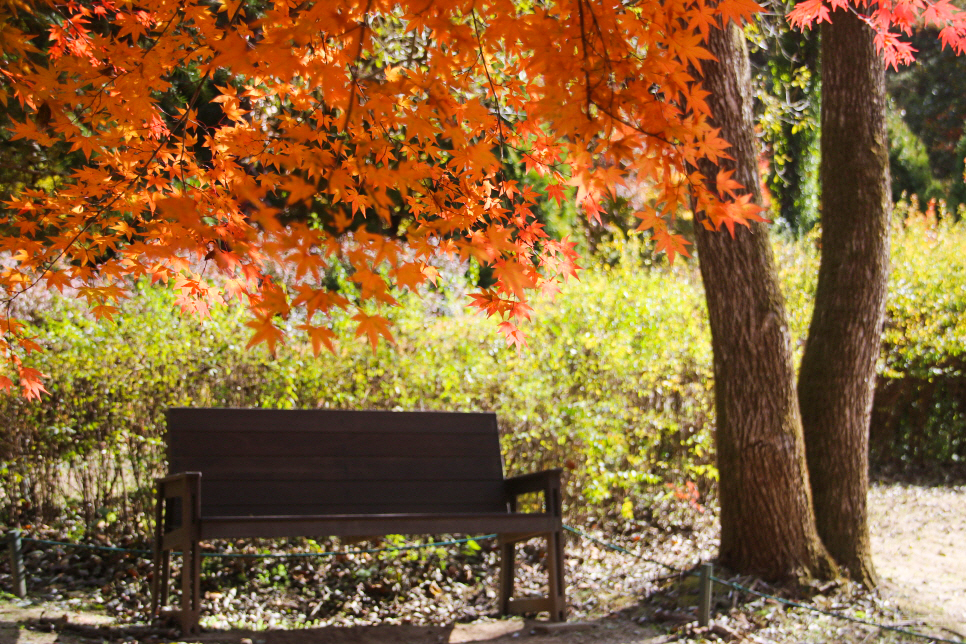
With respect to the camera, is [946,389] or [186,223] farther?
[946,389]

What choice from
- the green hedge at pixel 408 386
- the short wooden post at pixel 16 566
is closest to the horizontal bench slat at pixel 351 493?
the green hedge at pixel 408 386

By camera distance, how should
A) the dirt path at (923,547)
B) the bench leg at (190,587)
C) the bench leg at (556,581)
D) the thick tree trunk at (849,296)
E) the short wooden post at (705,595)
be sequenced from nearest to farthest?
the bench leg at (190,587) → the short wooden post at (705,595) → the bench leg at (556,581) → the dirt path at (923,547) → the thick tree trunk at (849,296)

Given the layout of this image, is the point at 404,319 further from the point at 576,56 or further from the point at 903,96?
the point at 903,96

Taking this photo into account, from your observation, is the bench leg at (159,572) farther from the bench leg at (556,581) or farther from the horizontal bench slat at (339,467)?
the bench leg at (556,581)

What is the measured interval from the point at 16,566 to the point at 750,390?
3.60 m

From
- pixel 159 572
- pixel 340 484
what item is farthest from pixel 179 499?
pixel 340 484

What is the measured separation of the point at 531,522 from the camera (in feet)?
12.0

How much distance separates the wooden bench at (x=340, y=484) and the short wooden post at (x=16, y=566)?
2.27 feet

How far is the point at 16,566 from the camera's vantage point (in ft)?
12.4

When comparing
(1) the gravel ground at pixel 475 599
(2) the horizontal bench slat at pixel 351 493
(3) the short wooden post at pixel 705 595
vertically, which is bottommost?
(1) the gravel ground at pixel 475 599

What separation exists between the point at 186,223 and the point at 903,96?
20.2 meters

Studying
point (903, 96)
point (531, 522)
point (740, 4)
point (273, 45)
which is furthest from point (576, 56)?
point (903, 96)

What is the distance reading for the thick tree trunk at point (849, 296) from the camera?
13.5ft

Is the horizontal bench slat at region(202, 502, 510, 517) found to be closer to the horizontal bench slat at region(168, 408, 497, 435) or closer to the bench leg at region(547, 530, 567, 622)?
the horizontal bench slat at region(168, 408, 497, 435)
